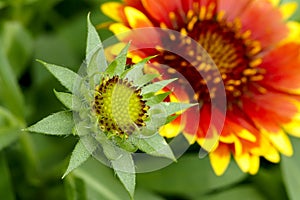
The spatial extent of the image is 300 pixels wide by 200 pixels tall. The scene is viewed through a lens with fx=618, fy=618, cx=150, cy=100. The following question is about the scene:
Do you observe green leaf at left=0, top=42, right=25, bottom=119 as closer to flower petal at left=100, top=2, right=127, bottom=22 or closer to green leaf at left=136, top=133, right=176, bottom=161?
flower petal at left=100, top=2, right=127, bottom=22

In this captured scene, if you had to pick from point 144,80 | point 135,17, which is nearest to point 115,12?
point 135,17

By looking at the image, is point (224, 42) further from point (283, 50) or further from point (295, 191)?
point (295, 191)

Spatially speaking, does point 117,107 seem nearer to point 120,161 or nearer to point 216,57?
point 120,161

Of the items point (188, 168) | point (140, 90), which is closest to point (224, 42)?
point (188, 168)

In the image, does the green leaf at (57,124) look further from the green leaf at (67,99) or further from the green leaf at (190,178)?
the green leaf at (190,178)

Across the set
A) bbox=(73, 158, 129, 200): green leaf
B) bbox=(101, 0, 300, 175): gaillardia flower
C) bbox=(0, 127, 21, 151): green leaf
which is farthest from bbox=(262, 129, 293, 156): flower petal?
bbox=(0, 127, 21, 151): green leaf
